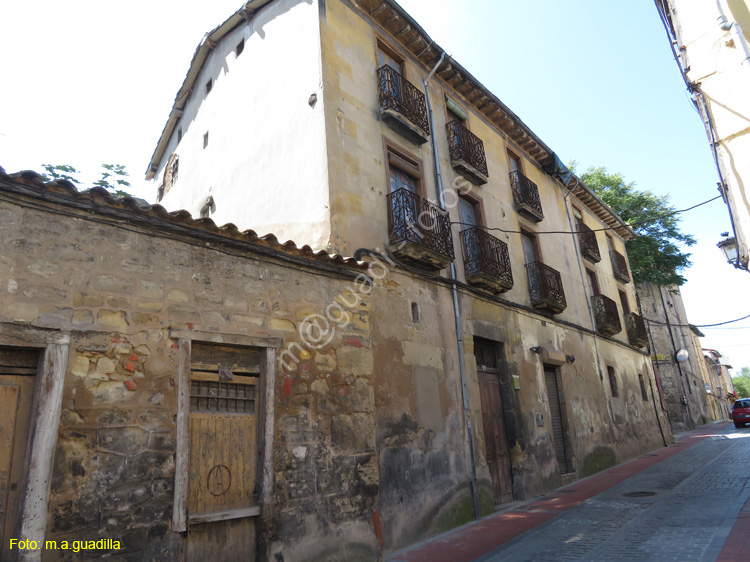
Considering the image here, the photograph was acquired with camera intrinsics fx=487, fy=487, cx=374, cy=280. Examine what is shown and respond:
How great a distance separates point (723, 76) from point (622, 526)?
7065 millimetres

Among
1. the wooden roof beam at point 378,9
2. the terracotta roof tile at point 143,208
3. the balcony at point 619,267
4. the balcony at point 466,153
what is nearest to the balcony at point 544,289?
the balcony at point 466,153

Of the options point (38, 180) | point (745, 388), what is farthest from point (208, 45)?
point (745, 388)

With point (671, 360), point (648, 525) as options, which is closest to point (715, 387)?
point (671, 360)

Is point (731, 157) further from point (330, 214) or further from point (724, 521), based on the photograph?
point (330, 214)

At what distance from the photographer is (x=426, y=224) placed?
8906 mm

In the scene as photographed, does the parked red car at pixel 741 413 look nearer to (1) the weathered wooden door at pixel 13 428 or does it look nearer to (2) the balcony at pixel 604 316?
(2) the balcony at pixel 604 316

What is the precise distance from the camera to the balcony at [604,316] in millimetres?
15609

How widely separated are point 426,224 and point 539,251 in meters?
5.67

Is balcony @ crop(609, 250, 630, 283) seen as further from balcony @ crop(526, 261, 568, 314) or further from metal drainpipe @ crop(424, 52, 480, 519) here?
metal drainpipe @ crop(424, 52, 480, 519)

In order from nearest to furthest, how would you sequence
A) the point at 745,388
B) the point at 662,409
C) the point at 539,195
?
the point at 539,195
the point at 662,409
the point at 745,388

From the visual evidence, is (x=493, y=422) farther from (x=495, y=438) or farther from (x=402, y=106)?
(x=402, y=106)

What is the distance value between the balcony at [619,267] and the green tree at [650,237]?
529 cm

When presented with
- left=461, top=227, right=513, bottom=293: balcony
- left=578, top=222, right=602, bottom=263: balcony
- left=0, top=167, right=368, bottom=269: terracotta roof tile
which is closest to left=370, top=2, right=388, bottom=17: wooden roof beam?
left=461, top=227, right=513, bottom=293: balcony

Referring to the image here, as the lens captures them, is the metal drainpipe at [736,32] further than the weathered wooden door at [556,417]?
No
